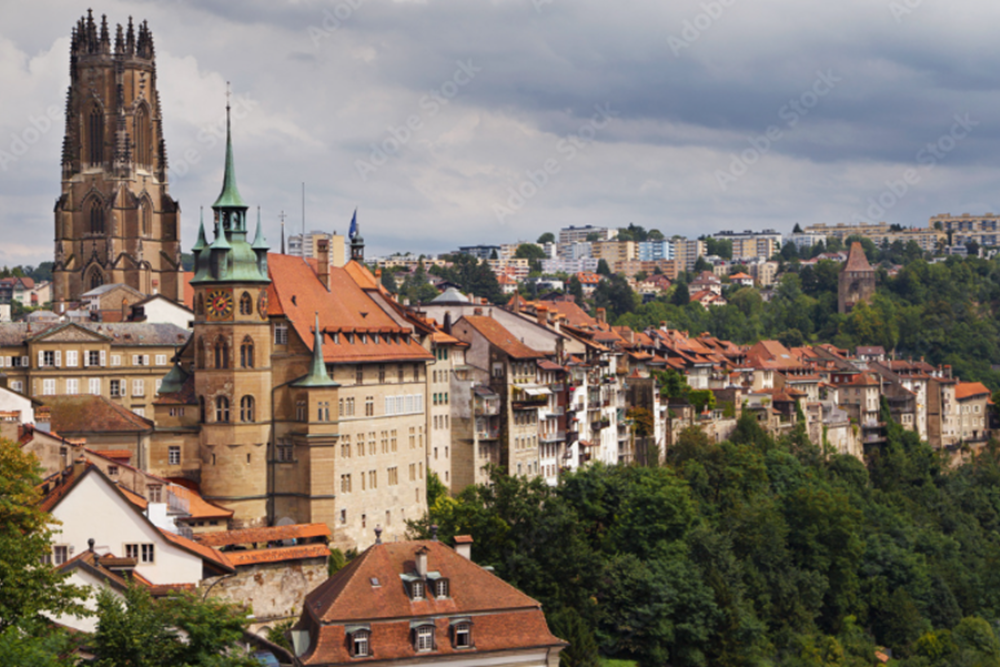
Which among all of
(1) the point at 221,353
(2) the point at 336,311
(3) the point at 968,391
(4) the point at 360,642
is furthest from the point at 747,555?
(3) the point at 968,391

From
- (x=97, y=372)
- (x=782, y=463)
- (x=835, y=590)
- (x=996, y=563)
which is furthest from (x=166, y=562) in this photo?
(x=996, y=563)

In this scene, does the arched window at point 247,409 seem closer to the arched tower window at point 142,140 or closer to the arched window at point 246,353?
the arched window at point 246,353

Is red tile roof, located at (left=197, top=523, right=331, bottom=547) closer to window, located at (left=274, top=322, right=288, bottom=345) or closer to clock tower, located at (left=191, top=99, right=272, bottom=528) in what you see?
clock tower, located at (left=191, top=99, right=272, bottom=528)

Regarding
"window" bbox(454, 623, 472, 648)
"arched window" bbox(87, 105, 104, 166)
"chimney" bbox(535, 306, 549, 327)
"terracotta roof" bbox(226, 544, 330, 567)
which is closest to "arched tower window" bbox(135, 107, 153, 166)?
"arched window" bbox(87, 105, 104, 166)

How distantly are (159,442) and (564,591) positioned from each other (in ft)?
76.2

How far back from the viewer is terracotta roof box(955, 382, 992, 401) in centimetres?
18975

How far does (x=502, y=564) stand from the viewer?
78.4 metres

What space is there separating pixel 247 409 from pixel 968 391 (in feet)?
427

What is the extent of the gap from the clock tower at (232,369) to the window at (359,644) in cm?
2490

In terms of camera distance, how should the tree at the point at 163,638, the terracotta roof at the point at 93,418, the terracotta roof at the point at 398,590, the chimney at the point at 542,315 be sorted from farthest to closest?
the chimney at the point at 542,315, the terracotta roof at the point at 93,418, the terracotta roof at the point at 398,590, the tree at the point at 163,638

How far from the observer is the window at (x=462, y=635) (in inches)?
2359

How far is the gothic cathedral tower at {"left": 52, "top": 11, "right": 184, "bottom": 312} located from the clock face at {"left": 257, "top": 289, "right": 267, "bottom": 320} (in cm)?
5428

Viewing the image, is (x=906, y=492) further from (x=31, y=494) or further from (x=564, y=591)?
(x=31, y=494)

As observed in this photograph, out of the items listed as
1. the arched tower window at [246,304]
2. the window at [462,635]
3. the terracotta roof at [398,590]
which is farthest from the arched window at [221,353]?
the window at [462,635]
